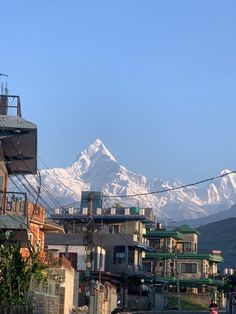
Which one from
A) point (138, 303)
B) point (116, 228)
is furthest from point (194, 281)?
point (138, 303)

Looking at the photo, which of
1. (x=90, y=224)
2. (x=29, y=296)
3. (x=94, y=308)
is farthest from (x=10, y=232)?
(x=90, y=224)

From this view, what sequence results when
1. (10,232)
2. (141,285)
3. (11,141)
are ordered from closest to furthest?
(10,232), (11,141), (141,285)

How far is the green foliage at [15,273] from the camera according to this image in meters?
24.2

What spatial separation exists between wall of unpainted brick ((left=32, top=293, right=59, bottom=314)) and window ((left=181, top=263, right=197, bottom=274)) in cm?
6895

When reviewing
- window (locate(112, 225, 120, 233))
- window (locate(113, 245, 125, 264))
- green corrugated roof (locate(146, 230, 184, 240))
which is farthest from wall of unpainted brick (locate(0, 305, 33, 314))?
green corrugated roof (locate(146, 230, 184, 240))

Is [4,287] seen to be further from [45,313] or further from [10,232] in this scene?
[10,232]

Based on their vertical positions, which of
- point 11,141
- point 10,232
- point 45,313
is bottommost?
point 45,313

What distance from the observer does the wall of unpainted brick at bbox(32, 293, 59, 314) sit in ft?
82.5

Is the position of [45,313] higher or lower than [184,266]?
lower

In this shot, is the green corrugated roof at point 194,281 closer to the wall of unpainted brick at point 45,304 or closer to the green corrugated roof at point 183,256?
the green corrugated roof at point 183,256

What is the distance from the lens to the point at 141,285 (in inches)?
3196

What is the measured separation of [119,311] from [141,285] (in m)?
24.0

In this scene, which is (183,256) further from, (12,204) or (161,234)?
(12,204)

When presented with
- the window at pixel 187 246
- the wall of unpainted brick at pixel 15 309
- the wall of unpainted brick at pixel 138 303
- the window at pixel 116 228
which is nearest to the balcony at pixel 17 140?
the wall of unpainted brick at pixel 15 309
